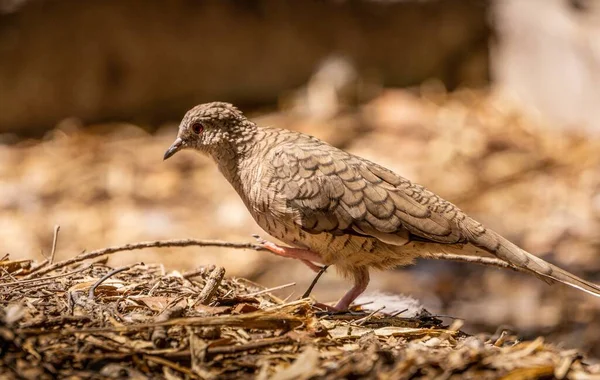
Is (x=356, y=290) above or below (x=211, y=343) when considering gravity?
above

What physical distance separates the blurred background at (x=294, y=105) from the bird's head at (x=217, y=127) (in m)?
3.33

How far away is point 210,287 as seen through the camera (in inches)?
146

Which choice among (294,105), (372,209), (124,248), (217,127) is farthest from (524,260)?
(294,105)

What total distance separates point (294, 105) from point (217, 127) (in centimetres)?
648

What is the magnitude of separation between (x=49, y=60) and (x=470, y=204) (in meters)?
5.70

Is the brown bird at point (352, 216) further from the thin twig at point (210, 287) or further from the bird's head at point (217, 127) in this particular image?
the thin twig at point (210, 287)

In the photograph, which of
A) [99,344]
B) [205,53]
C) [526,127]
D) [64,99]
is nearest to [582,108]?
[526,127]

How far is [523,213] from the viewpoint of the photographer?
8.63 meters

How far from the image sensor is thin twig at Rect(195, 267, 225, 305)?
3.66m

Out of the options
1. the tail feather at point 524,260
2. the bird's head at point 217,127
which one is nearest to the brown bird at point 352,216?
the tail feather at point 524,260

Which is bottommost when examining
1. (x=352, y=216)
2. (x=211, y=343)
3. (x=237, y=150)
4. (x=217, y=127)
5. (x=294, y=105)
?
(x=211, y=343)

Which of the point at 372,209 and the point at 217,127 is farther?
the point at 217,127

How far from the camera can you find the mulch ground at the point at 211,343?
292 centimetres

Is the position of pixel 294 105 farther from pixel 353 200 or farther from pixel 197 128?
pixel 353 200
